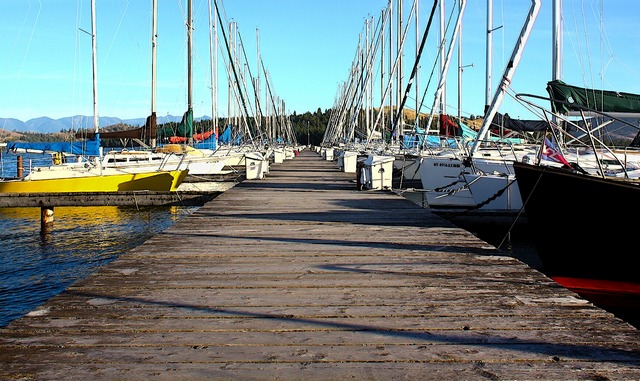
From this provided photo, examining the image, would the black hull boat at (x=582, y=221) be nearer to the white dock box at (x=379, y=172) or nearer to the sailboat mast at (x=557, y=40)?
the white dock box at (x=379, y=172)

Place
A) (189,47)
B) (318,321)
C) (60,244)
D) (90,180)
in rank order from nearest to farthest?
1. (318,321)
2. (60,244)
3. (90,180)
4. (189,47)

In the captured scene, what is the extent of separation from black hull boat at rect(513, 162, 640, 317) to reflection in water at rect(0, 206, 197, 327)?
7.50 metres

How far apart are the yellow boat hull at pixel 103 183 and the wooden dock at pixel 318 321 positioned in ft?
43.8

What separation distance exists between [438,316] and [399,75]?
27.5 meters

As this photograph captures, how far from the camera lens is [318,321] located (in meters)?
3.94

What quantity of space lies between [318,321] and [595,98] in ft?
36.7

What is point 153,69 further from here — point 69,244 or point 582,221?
point 582,221

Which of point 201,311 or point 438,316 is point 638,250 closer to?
point 438,316

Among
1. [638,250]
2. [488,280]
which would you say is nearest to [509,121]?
[638,250]

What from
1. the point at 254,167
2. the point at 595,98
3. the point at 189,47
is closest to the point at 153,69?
Answer: the point at 189,47

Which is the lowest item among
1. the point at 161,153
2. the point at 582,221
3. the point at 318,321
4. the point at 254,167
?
the point at 318,321

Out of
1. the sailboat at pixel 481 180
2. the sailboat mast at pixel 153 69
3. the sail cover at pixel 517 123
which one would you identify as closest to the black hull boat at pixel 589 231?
the sailboat at pixel 481 180

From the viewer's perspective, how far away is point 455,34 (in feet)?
71.7

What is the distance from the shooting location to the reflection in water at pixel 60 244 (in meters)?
9.91
